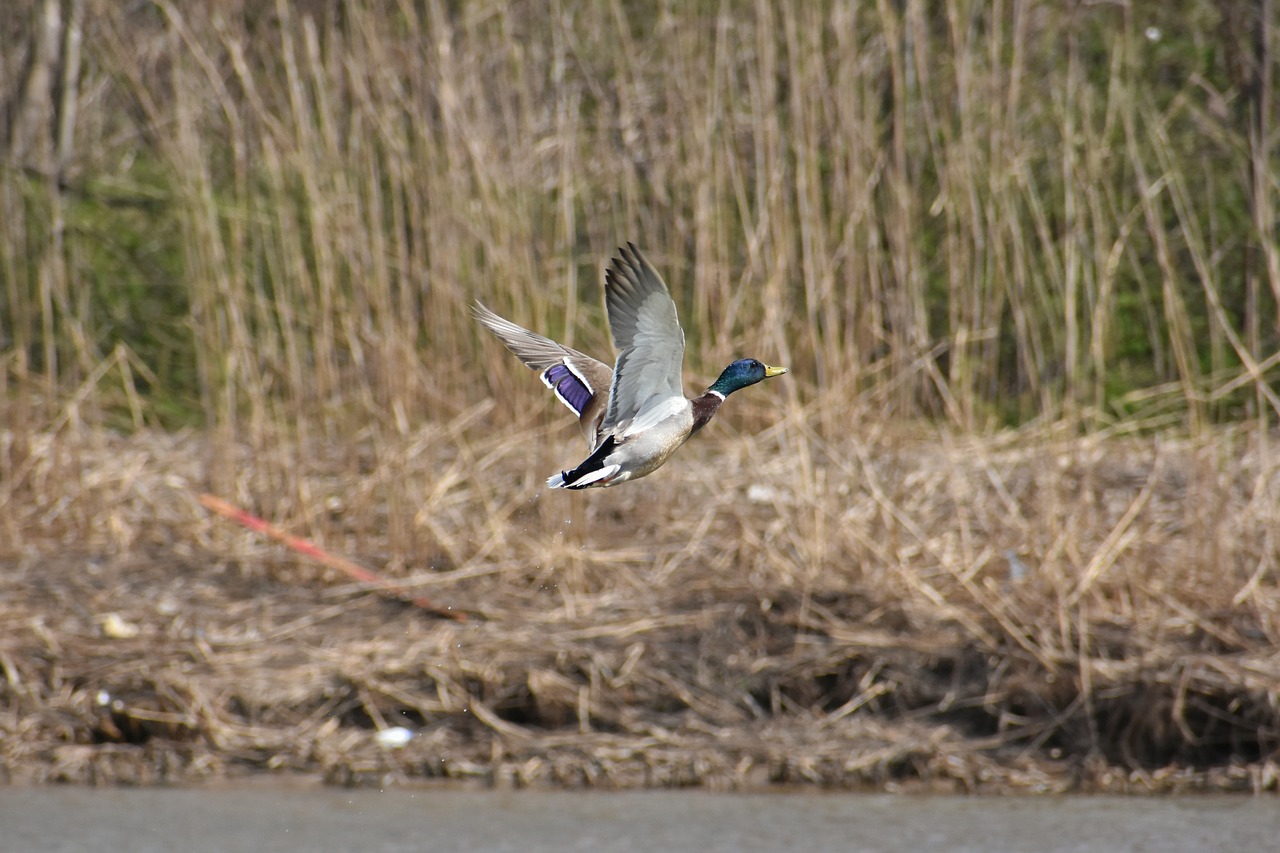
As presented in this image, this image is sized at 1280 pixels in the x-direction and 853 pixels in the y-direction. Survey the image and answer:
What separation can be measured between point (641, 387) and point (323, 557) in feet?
8.90

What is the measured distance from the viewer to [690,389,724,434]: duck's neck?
286cm

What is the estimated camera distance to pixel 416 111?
5012 millimetres

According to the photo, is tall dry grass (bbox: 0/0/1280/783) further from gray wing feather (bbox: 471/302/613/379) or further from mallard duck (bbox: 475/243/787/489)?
mallard duck (bbox: 475/243/787/489)

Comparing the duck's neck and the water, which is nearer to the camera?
the duck's neck

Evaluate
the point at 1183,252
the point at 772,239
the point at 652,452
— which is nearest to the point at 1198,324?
the point at 1183,252

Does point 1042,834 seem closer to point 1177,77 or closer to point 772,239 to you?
point 772,239

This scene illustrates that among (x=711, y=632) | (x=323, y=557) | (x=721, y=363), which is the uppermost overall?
(x=721, y=363)

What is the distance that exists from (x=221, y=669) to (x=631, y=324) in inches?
101

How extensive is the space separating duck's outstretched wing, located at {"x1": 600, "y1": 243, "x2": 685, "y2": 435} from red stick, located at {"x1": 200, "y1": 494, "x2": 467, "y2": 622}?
240 centimetres

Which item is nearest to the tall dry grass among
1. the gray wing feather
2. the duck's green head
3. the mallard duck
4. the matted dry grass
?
the matted dry grass

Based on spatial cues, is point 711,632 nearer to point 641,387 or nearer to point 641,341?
point 641,387

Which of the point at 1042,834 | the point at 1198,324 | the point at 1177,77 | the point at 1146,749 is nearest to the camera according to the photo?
the point at 1042,834

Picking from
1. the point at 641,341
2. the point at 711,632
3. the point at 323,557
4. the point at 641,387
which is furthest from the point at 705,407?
the point at 323,557

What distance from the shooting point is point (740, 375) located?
298 cm
